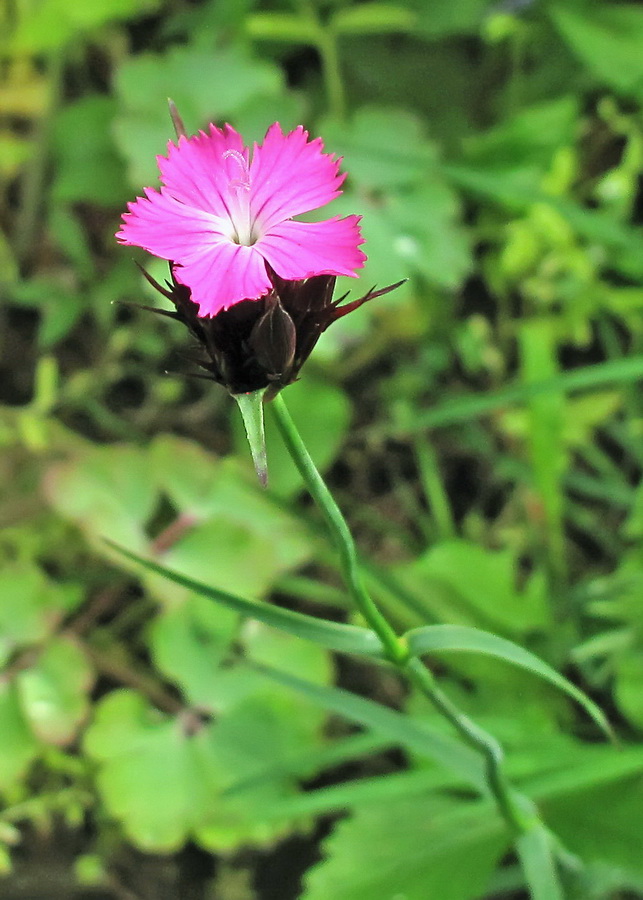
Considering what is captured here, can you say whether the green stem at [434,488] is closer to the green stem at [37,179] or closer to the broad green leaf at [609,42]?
the broad green leaf at [609,42]

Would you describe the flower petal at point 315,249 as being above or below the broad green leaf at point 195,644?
above

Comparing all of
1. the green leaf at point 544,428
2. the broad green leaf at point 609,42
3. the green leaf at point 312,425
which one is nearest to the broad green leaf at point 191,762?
the green leaf at point 312,425

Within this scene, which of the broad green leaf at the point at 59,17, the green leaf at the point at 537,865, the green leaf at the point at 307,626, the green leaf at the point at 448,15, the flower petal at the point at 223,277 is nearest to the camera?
the flower petal at the point at 223,277

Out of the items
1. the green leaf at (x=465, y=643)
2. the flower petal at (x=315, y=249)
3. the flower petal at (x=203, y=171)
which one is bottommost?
the green leaf at (x=465, y=643)

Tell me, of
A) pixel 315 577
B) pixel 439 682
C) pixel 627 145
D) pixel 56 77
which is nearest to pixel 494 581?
pixel 439 682

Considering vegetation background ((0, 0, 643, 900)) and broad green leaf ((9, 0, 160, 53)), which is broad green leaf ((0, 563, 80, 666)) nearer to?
vegetation background ((0, 0, 643, 900))

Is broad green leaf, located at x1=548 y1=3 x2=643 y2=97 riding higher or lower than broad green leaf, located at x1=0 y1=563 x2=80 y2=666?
higher

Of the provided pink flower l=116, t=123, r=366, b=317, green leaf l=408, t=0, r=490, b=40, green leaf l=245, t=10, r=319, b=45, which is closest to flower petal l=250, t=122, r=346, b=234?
pink flower l=116, t=123, r=366, b=317
